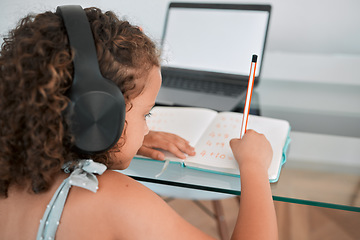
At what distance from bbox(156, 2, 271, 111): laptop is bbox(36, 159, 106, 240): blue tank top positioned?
1.69 feet

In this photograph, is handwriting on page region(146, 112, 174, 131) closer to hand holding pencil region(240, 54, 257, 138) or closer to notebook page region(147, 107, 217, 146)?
notebook page region(147, 107, 217, 146)

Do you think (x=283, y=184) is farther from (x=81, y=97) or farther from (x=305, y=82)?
(x=305, y=82)

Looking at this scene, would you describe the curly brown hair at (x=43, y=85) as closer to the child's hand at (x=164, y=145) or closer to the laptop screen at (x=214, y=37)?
the child's hand at (x=164, y=145)

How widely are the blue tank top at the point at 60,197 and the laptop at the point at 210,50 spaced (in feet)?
1.69

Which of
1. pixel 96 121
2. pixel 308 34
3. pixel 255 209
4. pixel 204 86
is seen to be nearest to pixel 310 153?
pixel 255 209

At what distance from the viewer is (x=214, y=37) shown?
123 centimetres

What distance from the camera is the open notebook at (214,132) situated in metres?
0.75

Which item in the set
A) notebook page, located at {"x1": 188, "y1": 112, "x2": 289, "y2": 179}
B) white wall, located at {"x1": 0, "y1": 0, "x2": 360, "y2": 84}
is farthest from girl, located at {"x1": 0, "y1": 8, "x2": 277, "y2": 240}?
white wall, located at {"x1": 0, "y1": 0, "x2": 360, "y2": 84}

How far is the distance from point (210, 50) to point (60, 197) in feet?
2.55

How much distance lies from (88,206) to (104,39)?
24 centimetres

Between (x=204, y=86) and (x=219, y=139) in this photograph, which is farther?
(x=204, y=86)

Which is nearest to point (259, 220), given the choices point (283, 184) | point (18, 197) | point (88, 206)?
point (283, 184)

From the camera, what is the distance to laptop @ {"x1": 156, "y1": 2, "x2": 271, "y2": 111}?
1129mm

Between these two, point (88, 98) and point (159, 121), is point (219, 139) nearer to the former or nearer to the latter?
point (159, 121)
